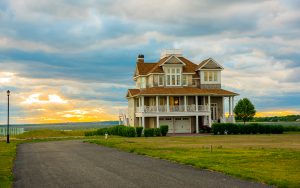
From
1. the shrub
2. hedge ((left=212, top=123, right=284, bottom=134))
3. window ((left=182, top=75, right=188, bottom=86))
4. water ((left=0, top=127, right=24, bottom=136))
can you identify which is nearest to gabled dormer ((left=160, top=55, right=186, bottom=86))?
window ((left=182, top=75, right=188, bottom=86))

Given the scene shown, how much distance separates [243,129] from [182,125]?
7953 mm

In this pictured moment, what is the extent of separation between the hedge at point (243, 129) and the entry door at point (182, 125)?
6.13 m

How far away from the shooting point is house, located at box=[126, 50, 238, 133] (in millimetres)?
55750

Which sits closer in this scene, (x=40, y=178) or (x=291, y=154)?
(x=40, y=178)

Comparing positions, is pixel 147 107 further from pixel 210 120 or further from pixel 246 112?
pixel 246 112

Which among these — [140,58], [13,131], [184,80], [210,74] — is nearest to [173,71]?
[184,80]

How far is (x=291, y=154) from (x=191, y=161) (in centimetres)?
607

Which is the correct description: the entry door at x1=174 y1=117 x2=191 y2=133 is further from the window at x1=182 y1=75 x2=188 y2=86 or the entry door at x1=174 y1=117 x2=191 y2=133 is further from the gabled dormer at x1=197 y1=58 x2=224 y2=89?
the gabled dormer at x1=197 y1=58 x2=224 y2=89

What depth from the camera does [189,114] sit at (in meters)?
55.7

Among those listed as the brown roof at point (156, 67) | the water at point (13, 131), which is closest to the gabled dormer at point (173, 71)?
the brown roof at point (156, 67)

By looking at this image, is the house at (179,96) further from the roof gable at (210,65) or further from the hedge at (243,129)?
the hedge at (243,129)

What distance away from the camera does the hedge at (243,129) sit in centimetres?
5321

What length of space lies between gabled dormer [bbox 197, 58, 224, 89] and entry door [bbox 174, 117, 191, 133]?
5.44 metres

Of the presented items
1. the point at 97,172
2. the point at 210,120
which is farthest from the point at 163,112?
the point at 97,172
